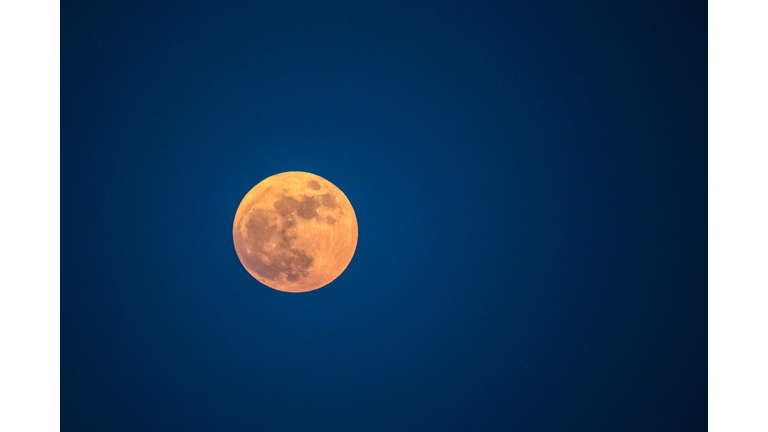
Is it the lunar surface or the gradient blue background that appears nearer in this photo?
the lunar surface

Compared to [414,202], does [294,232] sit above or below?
below

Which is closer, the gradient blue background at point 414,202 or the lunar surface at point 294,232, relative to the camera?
the lunar surface at point 294,232

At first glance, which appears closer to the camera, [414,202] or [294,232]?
[294,232]

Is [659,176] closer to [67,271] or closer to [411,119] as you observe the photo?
[411,119]

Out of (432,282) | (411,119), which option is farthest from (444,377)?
(411,119)
